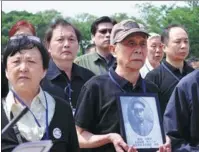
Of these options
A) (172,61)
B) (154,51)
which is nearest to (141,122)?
(172,61)

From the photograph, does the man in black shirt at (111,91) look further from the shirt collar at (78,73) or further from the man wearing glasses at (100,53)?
the man wearing glasses at (100,53)

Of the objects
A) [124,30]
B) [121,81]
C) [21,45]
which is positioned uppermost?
[124,30]

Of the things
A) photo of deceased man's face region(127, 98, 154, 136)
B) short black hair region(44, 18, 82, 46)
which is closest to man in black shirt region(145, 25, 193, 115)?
short black hair region(44, 18, 82, 46)

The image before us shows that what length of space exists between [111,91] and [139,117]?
0.28 meters

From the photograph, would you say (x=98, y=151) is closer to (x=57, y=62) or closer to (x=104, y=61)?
(x=57, y=62)

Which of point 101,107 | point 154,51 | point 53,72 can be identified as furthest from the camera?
point 154,51

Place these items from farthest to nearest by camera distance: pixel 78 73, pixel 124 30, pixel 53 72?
pixel 78 73 < pixel 53 72 < pixel 124 30

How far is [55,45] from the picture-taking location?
430 centimetres

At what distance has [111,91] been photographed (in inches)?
130

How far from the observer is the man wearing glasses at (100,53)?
518cm

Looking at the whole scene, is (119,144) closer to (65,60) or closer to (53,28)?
(65,60)

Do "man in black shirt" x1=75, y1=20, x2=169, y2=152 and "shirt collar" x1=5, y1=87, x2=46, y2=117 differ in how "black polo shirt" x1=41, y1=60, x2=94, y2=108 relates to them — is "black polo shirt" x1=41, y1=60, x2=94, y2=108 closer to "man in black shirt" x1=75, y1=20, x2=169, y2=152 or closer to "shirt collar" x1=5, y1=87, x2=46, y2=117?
"man in black shirt" x1=75, y1=20, x2=169, y2=152

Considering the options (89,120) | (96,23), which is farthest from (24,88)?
(96,23)

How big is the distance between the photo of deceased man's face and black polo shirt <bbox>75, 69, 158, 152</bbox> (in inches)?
4.5
